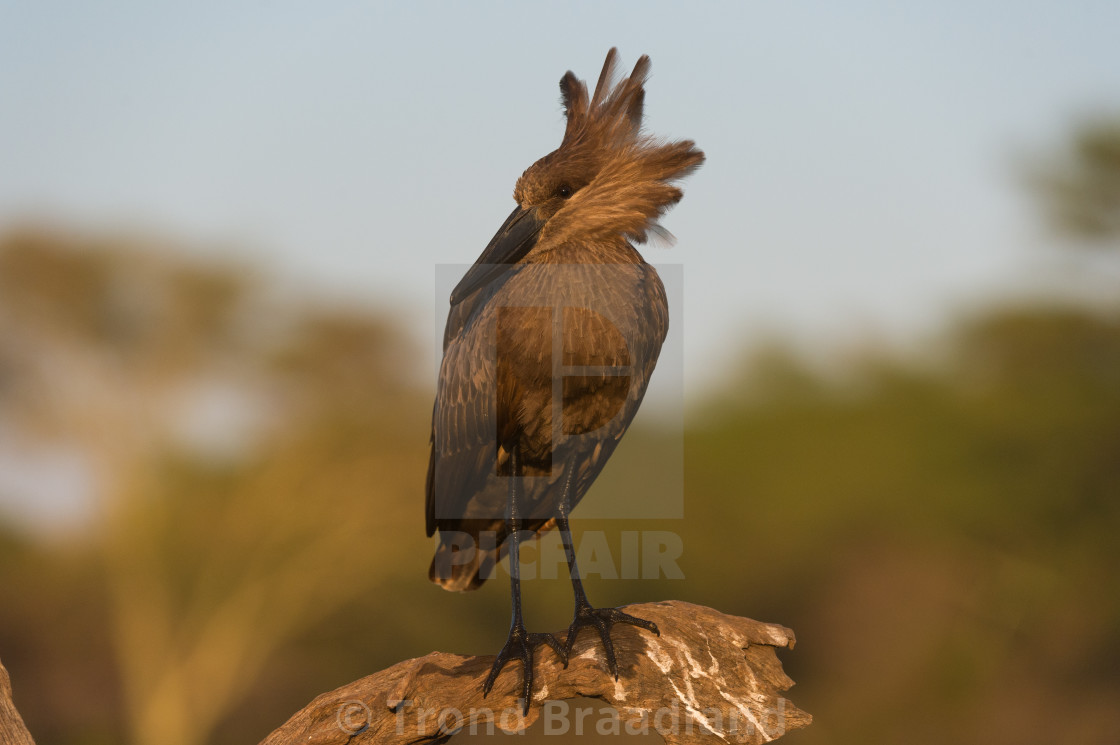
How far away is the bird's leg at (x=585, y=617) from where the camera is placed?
4.42m

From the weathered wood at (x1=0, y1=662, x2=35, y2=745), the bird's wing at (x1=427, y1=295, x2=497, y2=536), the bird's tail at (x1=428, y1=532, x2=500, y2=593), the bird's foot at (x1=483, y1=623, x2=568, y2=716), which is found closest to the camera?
the weathered wood at (x1=0, y1=662, x2=35, y2=745)

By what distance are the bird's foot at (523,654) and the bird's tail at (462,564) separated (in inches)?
37.4

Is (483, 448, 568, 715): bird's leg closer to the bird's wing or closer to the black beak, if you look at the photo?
the bird's wing

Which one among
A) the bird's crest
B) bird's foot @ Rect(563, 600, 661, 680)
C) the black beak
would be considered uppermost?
the bird's crest

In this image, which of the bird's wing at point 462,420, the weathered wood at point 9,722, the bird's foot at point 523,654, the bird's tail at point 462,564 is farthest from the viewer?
the bird's tail at point 462,564

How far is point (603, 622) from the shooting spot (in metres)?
4.55

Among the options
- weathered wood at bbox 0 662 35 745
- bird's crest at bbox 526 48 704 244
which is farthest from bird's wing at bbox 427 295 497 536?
weathered wood at bbox 0 662 35 745

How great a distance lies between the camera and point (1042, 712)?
18.8m

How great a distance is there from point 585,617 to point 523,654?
0.37 m

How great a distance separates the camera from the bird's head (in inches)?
182

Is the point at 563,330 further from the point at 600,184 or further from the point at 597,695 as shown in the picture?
the point at 597,695

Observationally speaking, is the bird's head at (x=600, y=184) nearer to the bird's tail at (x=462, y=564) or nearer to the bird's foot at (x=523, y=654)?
the bird's tail at (x=462, y=564)

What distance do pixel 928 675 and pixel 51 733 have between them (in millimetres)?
18657

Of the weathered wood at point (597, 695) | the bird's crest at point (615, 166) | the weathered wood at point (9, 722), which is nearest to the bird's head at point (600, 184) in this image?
the bird's crest at point (615, 166)
